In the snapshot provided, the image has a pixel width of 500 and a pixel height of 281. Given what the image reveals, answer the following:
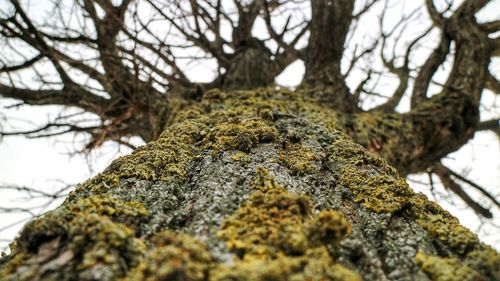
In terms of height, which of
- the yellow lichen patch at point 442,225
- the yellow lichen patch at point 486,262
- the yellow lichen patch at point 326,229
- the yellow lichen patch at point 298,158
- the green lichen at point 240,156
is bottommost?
the yellow lichen patch at point 486,262

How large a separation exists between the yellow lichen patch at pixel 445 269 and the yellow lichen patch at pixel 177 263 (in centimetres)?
55

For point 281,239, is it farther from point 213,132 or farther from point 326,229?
point 213,132

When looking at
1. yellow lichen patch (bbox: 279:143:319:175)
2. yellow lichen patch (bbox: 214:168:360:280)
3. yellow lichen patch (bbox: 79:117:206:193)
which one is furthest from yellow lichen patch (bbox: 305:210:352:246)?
yellow lichen patch (bbox: 79:117:206:193)

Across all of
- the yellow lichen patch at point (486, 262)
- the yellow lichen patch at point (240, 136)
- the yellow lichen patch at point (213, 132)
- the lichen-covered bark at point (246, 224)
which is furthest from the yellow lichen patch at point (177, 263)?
the yellow lichen patch at point (240, 136)

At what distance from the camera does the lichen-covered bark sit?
0.77m

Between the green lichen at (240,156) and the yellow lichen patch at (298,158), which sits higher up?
the green lichen at (240,156)

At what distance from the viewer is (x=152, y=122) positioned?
3279 mm

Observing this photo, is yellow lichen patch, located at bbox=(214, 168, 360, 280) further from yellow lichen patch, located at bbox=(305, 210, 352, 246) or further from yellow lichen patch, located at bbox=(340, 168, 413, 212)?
yellow lichen patch, located at bbox=(340, 168, 413, 212)

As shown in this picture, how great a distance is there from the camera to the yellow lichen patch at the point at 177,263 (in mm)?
696

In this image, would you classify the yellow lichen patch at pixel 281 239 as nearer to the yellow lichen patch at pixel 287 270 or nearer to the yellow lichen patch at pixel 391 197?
the yellow lichen patch at pixel 287 270

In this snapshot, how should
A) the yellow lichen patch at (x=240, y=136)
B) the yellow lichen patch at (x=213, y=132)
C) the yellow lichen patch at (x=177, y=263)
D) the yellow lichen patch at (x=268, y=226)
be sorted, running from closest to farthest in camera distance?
the yellow lichen patch at (x=177, y=263) < the yellow lichen patch at (x=268, y=226) < the yellow lichen patch at (x=213, y=132) < the yellow lichen patch at (x=240, y=136)

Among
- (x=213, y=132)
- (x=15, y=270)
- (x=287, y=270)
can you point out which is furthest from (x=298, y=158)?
(x=15, y=270)

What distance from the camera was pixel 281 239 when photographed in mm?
846

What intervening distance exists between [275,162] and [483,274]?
2.57 ft
